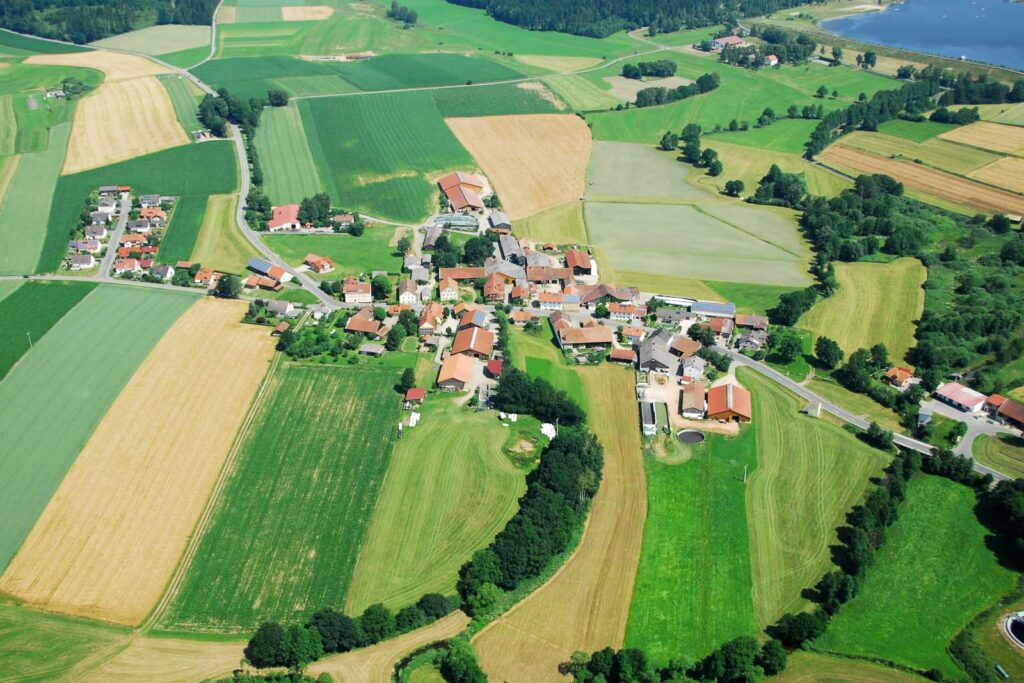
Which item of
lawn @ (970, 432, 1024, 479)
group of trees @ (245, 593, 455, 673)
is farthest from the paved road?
group of trees @ (245, 593, 455, 673)

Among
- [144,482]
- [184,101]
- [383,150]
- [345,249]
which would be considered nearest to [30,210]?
[345,249]

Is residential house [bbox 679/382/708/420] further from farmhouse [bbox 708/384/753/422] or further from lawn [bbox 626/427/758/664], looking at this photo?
lawn [bbox 626/427/758/664]

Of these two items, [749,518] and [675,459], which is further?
[675,459]

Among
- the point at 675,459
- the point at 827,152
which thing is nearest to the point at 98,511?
the point at 675,459

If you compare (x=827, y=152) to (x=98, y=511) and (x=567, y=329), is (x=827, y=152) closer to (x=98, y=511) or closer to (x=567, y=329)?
(x=567, y=329)

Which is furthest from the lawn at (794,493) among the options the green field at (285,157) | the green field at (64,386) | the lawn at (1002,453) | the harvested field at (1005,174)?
the green field at (285,157)

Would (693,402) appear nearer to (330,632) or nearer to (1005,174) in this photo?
(330,632)

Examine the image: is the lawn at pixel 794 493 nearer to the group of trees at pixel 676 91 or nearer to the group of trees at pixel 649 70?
the group of trees at pixel 676 91
